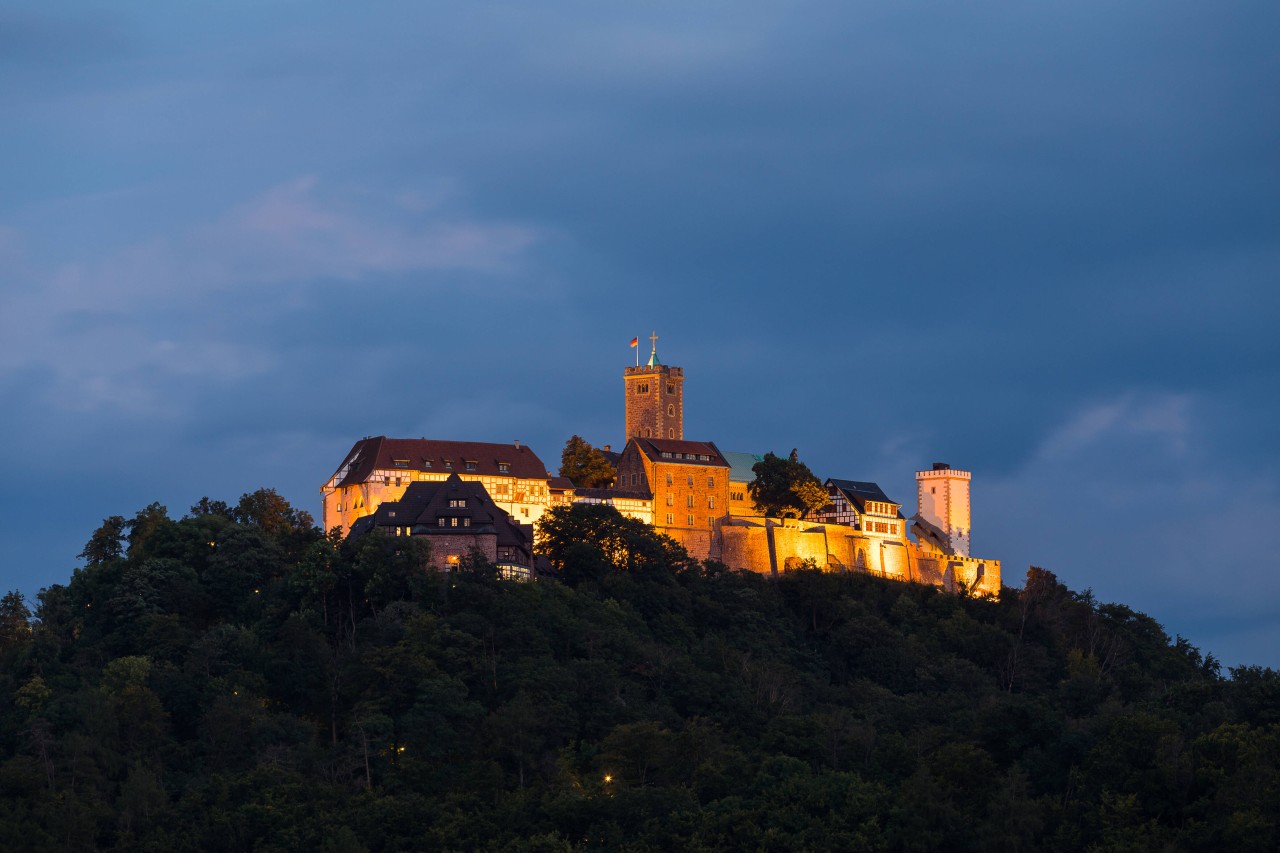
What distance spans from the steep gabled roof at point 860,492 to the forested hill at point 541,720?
15291 mm

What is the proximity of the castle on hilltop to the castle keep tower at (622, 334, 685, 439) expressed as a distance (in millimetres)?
87

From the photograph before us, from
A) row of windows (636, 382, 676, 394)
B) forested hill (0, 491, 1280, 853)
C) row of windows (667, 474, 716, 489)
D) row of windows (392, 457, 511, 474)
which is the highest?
row of windows (636, 382, 676, 394)

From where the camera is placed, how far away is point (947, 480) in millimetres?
119250

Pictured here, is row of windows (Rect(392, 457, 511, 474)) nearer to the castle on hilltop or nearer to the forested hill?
the castle on hilltop

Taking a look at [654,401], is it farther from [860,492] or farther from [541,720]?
[541,720]

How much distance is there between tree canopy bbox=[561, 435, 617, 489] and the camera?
111 m

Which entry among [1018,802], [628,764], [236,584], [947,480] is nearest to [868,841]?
[1018,802]

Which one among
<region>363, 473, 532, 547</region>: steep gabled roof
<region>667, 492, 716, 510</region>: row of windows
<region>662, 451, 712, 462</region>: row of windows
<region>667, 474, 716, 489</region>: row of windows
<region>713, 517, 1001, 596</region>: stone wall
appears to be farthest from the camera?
<region>662, 451, 712, 462</region>: row of windows

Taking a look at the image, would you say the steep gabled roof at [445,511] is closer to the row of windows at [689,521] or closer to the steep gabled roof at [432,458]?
the steep gabled roof at [432,458]

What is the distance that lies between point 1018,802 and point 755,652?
27.5 m

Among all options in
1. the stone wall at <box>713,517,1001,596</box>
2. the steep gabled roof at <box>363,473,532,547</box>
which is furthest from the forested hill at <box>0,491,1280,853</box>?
the stone wall at <box>713,517,1001,596</box>

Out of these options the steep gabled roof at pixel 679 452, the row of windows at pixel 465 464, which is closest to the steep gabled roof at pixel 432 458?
the row of windows at pixel 465 464

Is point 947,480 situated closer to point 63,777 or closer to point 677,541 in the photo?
point 677,541

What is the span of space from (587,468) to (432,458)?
1258 centimetres
